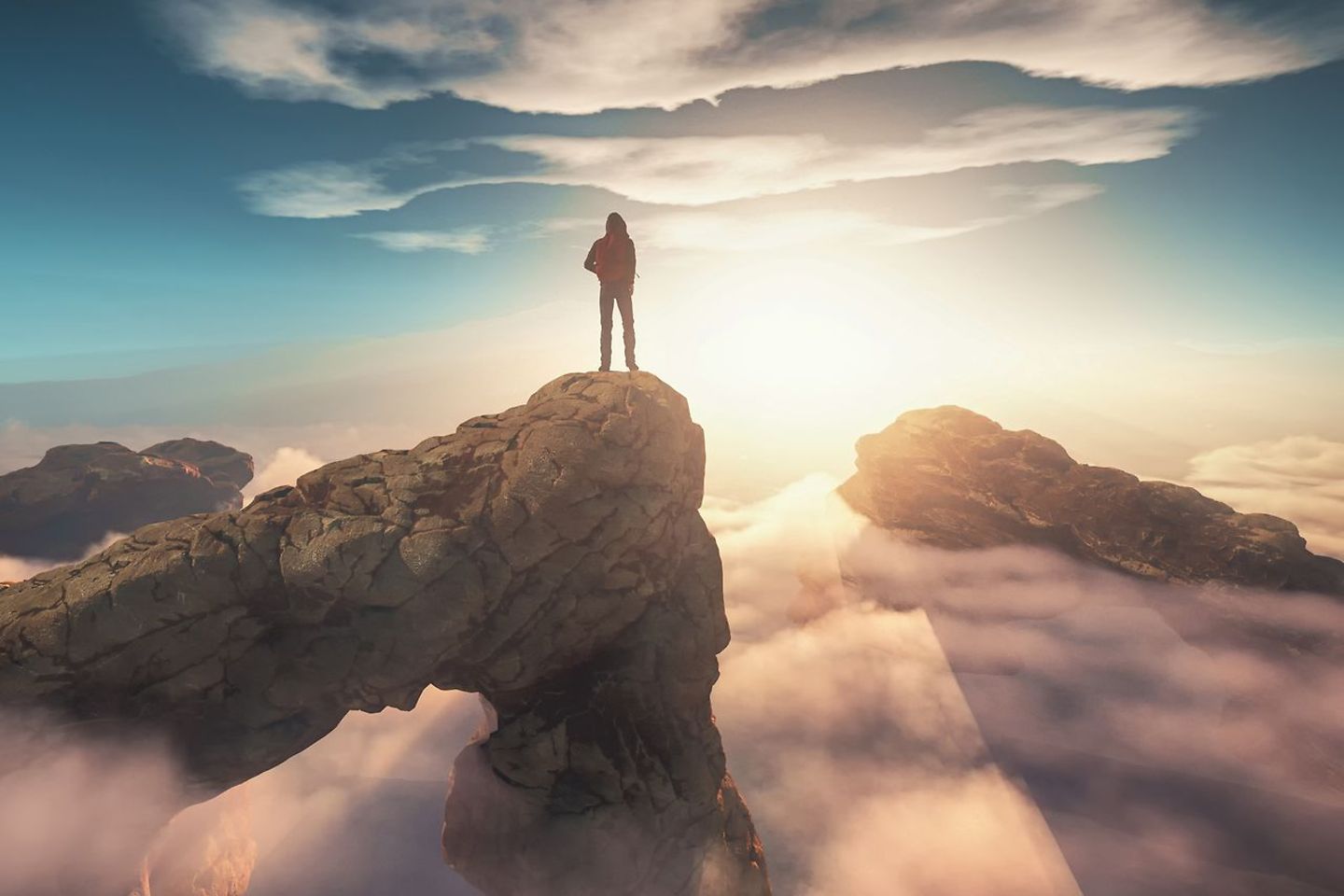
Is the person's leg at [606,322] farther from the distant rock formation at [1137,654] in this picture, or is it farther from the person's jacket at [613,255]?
the distant rock formation at [1137,654]

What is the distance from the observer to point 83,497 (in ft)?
258

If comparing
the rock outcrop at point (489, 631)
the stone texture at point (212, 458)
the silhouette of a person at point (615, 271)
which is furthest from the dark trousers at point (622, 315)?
the stone texture at point (212, 458)

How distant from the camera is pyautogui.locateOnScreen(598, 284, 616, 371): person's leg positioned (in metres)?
21.4

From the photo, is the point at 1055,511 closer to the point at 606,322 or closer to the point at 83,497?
the point at 606,322

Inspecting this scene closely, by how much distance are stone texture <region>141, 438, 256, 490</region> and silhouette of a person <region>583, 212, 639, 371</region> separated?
109768 millimetres

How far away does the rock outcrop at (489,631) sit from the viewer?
14.4 m

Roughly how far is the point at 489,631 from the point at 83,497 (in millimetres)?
99526

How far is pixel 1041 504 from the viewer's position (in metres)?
61.2

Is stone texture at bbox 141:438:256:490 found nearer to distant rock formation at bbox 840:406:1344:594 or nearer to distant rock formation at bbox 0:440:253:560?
distant rock formation at bbox 0:440:253:560

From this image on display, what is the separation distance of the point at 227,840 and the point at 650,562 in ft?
89.7

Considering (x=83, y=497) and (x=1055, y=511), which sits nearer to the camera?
(x=1055, y=511)

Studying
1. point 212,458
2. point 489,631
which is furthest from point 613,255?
point 212,458

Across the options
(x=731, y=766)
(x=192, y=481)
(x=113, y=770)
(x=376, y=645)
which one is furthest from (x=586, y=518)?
(x=192, y=481)

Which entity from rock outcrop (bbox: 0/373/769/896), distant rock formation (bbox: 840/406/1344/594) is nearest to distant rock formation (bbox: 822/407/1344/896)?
distant rock formation (bbox: 840/406/1344/594)
